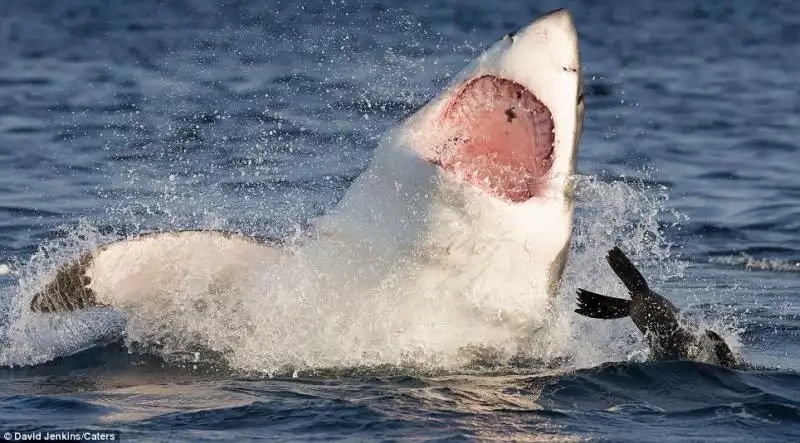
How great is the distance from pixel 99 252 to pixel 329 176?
234 inches

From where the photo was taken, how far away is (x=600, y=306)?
263 inches

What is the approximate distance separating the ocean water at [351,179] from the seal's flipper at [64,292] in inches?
11.5

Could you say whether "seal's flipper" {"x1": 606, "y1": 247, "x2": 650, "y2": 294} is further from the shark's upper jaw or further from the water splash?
the shark's upper jaw

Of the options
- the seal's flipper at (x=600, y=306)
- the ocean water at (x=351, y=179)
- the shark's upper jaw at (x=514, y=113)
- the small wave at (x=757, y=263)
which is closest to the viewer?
the shark's upper jaw at (x=514, y=113)

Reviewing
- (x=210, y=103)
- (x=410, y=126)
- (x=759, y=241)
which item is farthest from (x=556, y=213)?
(x=210, y=103)

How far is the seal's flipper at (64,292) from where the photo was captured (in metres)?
6.82

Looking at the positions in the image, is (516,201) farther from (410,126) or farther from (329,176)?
(329,176)

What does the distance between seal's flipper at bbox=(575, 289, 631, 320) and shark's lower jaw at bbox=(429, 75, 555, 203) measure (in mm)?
962

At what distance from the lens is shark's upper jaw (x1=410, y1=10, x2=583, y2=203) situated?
19.0ft

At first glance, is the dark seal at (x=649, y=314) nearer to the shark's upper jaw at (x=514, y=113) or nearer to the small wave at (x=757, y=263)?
the shark's upper jaw at (x=514, y=113)

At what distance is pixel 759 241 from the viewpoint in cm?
1171

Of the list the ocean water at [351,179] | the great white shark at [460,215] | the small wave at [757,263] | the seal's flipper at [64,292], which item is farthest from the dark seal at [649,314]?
the small wave at [757,263]

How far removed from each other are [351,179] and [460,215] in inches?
265

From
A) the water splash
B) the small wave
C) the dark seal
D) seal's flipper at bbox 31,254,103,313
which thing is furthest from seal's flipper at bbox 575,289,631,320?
the small wave
